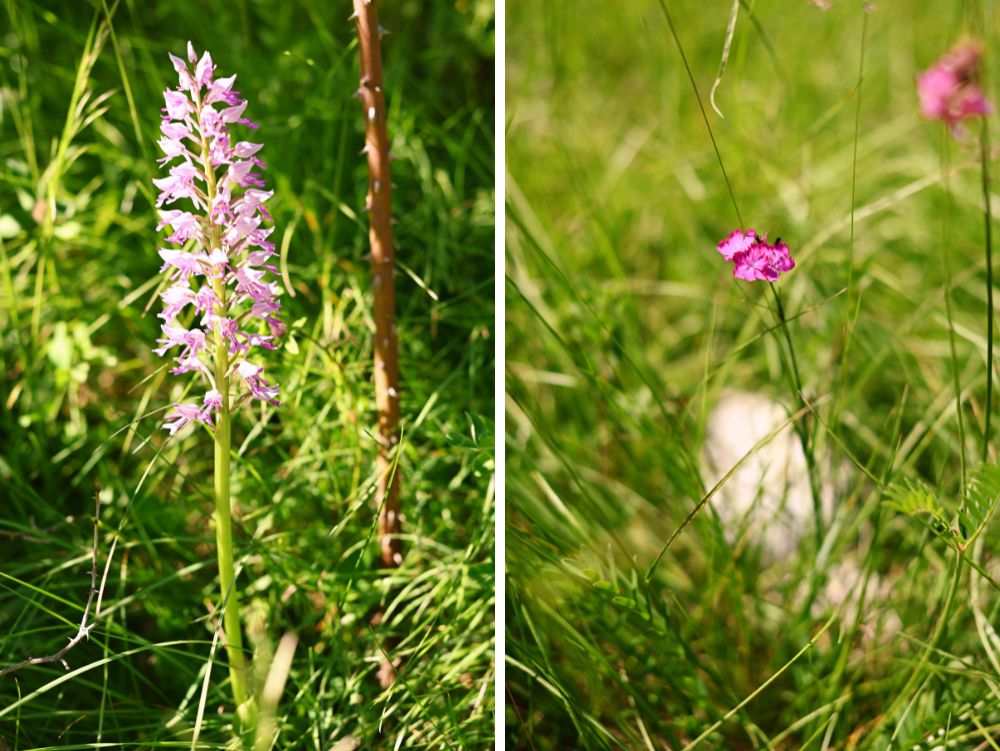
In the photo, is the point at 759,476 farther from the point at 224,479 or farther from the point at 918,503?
the point at 224,479

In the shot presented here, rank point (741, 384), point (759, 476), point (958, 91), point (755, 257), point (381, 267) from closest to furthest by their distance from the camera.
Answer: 1. point (958, 91)
2. point (755, 257)
3. point (381, 267)
4. point (759, 476)
5. point (741, 384)

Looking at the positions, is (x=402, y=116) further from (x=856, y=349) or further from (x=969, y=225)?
(x=969, y=225)

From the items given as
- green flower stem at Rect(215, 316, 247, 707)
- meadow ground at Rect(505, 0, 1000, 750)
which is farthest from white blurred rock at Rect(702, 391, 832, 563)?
green flower stem at Rect(215, 316, 247, 707)

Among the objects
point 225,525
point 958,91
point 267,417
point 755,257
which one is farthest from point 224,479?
point 958,91

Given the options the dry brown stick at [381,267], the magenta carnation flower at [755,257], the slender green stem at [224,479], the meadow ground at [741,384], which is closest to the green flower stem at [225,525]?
the slender green stem at [224,479]

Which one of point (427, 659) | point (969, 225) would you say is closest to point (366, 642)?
point (427, 659)

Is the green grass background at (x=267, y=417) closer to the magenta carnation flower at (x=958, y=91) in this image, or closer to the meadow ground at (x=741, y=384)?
the meadow ground at (x=741, y=384)
